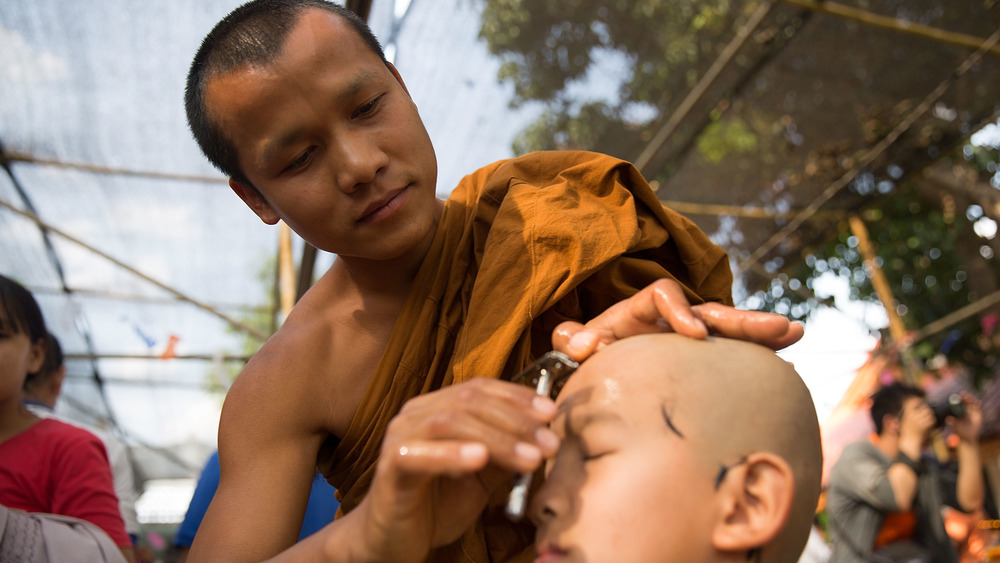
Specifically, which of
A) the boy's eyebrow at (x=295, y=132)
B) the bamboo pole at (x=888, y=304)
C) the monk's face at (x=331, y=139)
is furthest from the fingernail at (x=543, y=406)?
the bamboo pole at (x=888, y=304)

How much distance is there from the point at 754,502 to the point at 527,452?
0.40 m

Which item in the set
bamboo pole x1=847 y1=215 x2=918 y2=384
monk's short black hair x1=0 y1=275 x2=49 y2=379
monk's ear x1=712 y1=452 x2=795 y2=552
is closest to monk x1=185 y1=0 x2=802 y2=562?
monk's ear x1=712 y1=452 x2=795 y2=552

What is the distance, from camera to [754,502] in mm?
1147

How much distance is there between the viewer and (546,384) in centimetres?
123

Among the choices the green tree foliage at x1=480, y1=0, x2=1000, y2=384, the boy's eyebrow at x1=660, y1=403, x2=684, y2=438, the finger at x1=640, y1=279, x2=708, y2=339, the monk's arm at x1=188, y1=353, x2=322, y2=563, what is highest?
the finger at x1=640, y1=279, x2=708, y2=339

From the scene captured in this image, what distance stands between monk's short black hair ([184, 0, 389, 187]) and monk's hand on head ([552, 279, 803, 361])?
795 millimetres

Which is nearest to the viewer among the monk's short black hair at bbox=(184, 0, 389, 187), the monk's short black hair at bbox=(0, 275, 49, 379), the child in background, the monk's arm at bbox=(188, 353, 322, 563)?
the monk's arm at bbox=(188, 353, 322, 563)

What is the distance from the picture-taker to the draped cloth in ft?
4.98

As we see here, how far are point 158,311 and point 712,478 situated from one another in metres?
6.97

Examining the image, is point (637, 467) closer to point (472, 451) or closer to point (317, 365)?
point (472, 451)

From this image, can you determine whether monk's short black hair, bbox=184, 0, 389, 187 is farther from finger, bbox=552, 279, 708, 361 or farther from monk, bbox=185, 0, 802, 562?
finger, bbox=552, 279, 708, 361

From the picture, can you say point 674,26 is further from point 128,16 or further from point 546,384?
point 546,384

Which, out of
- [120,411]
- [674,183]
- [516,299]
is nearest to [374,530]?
[516,299]

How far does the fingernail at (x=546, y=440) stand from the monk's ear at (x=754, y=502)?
0.30 m
